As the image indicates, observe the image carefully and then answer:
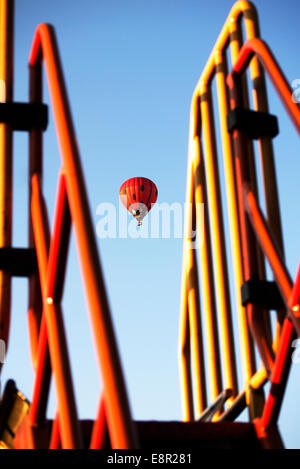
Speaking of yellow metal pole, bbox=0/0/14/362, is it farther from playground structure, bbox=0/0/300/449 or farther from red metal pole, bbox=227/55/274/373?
red metal pole, bbox=227/55/274/373

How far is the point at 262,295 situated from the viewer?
3455mm

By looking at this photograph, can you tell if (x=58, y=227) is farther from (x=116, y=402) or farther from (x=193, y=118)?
(x=193, y=118)

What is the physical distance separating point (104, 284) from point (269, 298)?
167cm

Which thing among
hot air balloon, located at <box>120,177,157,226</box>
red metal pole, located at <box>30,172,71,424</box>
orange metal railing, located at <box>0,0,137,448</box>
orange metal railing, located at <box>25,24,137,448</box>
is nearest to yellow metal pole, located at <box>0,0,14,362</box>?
orange metal railing, located at <box>0,0,137,448</box>

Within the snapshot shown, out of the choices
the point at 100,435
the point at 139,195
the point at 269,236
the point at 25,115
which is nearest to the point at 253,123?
the point at 269,236

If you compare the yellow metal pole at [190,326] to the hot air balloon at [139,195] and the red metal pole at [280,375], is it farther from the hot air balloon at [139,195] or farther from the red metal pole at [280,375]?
the hot air balloon at [139,195]

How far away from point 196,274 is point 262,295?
194 centimetres

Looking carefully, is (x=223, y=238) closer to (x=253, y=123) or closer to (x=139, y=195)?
(x=253, y=123)

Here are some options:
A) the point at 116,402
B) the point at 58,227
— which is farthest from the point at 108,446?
the point at 58,227

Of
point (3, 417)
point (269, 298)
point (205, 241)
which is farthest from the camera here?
point (205, 241)

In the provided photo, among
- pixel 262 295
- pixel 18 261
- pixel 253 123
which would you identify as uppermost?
pixel 253 123

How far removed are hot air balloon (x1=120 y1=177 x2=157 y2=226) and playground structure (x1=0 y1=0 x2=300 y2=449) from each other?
309 inches

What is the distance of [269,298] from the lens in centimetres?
346

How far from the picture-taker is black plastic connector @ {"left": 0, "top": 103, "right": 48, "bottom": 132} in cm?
366
